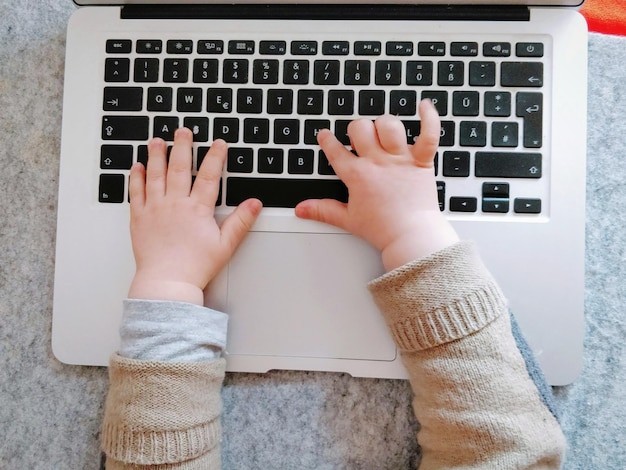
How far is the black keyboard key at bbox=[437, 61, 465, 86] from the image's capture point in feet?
1.63

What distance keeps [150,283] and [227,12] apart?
0.26m

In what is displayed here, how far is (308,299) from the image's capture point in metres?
0.50

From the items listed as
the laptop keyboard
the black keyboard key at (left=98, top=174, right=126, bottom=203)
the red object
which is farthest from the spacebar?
the red object

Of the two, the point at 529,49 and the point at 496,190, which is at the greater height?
the point at 529,49

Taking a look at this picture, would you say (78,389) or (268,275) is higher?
(268,275)

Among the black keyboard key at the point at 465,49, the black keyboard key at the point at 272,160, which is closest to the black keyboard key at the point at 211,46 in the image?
the black keyboard key at the point at 272,160

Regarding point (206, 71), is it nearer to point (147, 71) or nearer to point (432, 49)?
point (147, 71)

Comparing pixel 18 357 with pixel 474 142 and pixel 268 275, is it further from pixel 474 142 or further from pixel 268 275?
pixel 474 142

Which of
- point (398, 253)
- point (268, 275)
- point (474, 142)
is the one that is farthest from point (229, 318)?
point (474, 142)

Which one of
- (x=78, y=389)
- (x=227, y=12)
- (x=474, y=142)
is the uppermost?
(x=227, y=12)

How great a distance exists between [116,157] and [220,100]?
0.11m

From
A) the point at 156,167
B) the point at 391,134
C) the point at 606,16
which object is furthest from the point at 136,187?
the point at 606,16

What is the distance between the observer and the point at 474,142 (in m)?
0.49

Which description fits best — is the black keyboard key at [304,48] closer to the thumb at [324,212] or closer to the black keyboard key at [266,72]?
the black keyboard key at [266,72]
